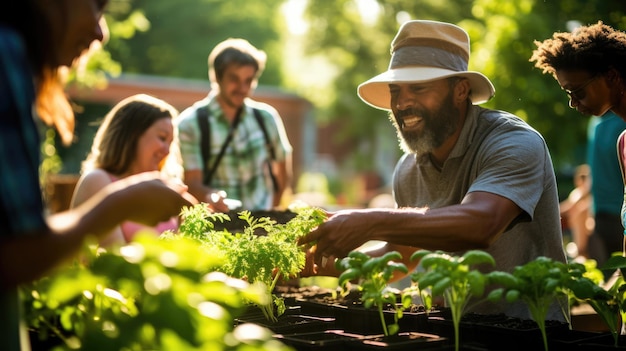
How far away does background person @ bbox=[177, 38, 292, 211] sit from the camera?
5727mm

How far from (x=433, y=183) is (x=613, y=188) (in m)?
3.24

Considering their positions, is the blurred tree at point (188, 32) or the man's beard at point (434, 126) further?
the blurred tree at point (188, 32)

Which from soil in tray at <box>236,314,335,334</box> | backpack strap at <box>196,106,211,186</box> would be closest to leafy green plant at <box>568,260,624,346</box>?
soil in tray at <box>236,314,335,334</box>

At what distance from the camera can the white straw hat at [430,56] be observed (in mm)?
3352

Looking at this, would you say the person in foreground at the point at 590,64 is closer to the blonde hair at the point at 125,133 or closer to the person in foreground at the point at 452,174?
the person in foreground at the point at 452,174

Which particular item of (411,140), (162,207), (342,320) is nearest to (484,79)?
(411,140)

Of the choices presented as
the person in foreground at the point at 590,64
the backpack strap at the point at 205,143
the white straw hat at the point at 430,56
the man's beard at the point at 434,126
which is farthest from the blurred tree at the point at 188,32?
the person in foreground at the point at 590,64

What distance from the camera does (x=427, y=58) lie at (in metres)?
3.40

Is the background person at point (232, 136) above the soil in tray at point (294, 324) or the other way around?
above

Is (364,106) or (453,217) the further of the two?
(364,106)

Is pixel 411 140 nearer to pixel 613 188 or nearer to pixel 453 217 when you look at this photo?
pixel 453 217

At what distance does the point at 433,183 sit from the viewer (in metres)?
3.54

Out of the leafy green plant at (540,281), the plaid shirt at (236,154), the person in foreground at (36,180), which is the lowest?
the leafy green plant at (540,281)

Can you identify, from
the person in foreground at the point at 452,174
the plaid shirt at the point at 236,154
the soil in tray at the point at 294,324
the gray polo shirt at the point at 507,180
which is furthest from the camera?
the plaid shirt at the point at 236,154
